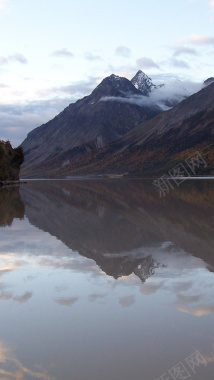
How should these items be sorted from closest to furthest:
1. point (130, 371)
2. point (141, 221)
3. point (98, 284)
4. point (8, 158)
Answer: point (130, 371) → point (98, 284) → point (141, 221) → point (8, 158)

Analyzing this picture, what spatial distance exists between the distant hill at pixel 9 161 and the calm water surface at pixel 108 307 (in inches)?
3550

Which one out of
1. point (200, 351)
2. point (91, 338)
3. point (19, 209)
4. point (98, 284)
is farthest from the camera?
point (19, 209)

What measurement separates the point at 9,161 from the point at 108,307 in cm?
11750

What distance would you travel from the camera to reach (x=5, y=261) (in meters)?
18.2

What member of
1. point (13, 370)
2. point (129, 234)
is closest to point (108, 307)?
point (13, 370)

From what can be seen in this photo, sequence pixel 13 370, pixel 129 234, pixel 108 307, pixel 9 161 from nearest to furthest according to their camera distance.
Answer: pixel 13 370 → pixel 108 307 → pixel 129 234 → pixel 9 161

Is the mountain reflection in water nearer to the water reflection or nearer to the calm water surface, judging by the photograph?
the calm water surface

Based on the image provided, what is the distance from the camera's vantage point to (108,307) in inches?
458

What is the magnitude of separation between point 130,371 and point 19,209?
121 ft

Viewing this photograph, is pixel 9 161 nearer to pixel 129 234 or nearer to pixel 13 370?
pixel 129 234

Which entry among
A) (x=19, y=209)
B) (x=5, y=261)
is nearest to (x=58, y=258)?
(x=5, y=261)

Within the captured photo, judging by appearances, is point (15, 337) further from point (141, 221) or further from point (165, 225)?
point (141, 221)

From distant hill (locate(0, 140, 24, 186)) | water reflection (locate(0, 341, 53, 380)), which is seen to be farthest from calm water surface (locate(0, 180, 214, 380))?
distant hill (locate(0, 140, 24, 186))

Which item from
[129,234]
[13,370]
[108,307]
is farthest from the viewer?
[129,234]
